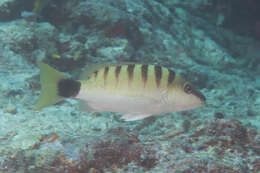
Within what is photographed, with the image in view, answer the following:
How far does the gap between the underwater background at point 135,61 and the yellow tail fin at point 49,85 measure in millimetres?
636

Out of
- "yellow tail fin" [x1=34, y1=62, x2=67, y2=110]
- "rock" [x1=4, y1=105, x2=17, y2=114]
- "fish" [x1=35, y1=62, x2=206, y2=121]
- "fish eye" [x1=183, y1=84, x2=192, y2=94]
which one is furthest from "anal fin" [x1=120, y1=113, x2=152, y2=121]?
"rock" [x1=4, y1=105, x2=17, y2=114]

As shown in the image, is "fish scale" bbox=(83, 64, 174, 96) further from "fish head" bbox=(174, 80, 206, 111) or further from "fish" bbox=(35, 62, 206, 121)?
"fish head" bbox=(174, 80, 206, 111)

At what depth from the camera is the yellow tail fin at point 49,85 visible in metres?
2.06

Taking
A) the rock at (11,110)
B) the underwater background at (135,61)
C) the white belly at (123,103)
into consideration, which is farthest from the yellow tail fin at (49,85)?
the rock at (11,110)

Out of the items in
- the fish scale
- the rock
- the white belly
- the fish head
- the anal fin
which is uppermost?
the fish scale

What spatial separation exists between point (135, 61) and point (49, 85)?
4391mm

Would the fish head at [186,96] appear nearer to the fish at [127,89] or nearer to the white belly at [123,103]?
the fish at [127,89]

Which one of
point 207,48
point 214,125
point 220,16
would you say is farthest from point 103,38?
point 220,16

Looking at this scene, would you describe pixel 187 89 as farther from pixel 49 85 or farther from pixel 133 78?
pixel 49 85

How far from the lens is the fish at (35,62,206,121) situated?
6.61 ft

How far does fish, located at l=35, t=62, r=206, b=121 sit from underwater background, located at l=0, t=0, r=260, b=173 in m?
0.58

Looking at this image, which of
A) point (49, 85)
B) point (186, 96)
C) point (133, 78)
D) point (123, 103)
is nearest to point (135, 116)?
point (123, 103)

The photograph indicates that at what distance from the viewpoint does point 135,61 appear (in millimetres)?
6336

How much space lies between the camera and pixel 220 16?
12133 mm
